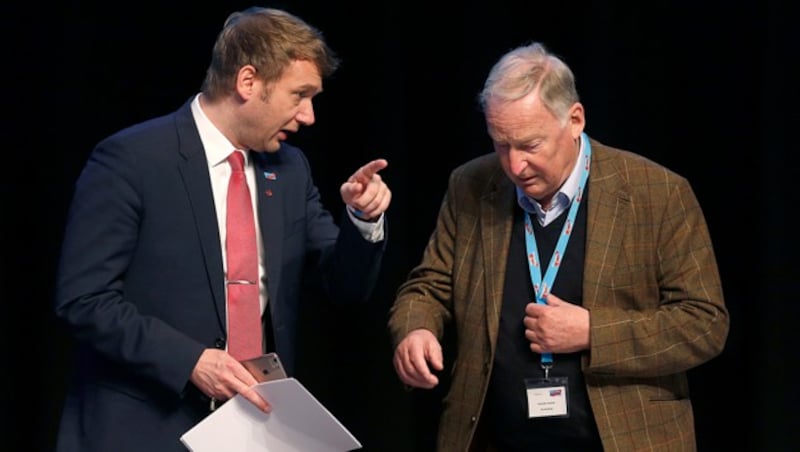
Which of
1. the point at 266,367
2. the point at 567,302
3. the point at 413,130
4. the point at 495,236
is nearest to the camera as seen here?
the point at 266,367

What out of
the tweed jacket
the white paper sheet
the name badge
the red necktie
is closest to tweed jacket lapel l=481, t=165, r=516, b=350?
the tweed jacket

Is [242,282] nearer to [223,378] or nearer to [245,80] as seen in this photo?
[223,378]

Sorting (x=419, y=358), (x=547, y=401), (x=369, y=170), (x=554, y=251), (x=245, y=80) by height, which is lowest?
(x=547, y=401)

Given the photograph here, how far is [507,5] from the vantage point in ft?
13.5

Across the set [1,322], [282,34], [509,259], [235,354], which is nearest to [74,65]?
[1,322]

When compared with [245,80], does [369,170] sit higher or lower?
lower

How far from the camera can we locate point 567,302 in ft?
9.69

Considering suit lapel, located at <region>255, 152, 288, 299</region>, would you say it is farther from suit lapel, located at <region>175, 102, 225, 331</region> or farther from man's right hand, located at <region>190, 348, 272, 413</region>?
man's right hand, located at <region>190, 348, 272, 413</region>

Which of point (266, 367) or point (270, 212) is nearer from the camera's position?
point (266, 367)

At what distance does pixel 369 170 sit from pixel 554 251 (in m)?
0.49

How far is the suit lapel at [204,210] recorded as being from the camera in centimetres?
298

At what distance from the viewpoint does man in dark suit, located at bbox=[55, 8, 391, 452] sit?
113 inches

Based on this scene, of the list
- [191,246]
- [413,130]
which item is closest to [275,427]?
[191,246]

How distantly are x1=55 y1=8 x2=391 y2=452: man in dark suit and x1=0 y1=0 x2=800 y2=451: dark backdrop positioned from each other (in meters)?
1.00
